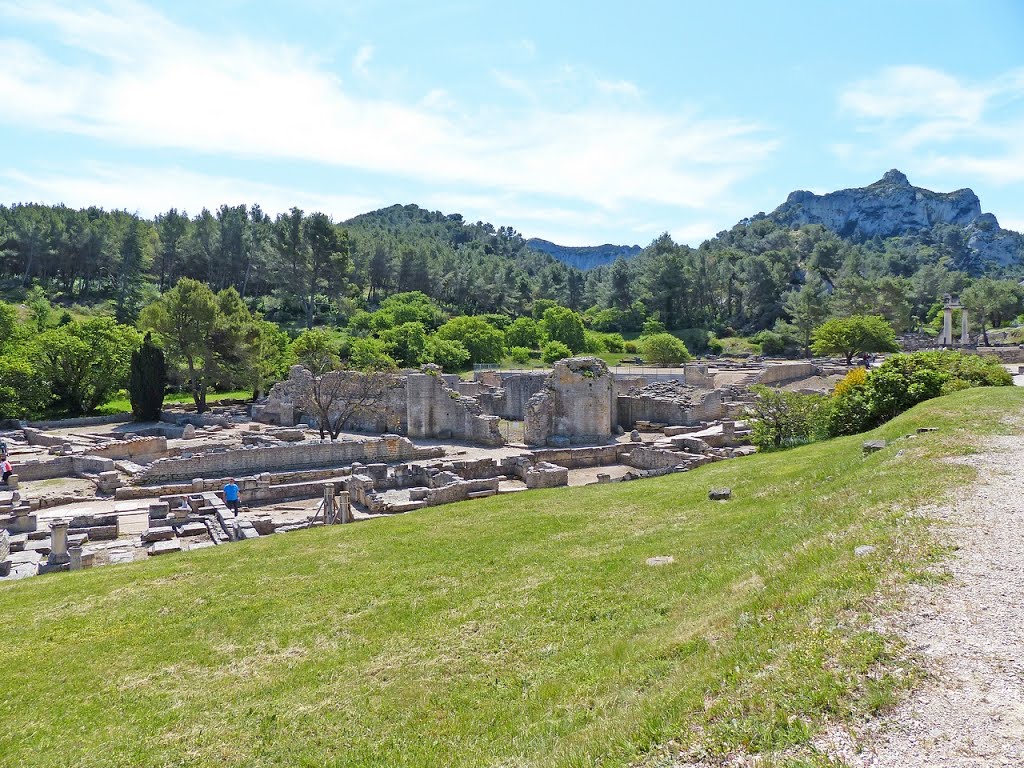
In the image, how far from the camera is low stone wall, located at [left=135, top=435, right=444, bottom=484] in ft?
75.9

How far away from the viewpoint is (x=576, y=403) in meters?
29.9

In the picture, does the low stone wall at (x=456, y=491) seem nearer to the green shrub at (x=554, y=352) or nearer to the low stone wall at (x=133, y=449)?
the low stone wall at (x=133, y=449)

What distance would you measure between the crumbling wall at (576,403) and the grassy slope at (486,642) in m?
16.2

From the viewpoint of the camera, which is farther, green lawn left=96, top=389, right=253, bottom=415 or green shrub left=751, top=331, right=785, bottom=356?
green shrub left=751, top=331, right=785, bottom=356

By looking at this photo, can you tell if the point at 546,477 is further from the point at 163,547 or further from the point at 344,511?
the point at 163,547

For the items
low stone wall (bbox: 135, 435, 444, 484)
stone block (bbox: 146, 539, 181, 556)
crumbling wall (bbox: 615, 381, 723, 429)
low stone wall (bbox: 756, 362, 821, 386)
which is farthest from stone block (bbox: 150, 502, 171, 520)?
low stone wall (bbox: 756, 362, 821, 386)

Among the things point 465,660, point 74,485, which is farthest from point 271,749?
point 74,485

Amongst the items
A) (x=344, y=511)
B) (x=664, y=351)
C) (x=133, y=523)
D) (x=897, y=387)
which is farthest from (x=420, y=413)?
(x=664, y=351)

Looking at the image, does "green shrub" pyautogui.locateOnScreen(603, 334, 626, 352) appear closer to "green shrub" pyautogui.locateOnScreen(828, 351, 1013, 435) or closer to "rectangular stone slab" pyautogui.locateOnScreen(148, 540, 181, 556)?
"green shrub" pyautogui.locateOnScreen(828, 351, 1013, 435)

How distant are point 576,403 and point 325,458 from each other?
11.0 meters

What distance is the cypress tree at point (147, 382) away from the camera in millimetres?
37500

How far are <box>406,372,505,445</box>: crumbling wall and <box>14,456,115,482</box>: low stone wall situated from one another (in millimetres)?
12402

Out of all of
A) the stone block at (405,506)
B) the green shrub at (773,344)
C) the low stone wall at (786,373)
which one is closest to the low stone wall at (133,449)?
the stone block at (405,506)

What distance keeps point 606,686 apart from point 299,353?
145 feet
